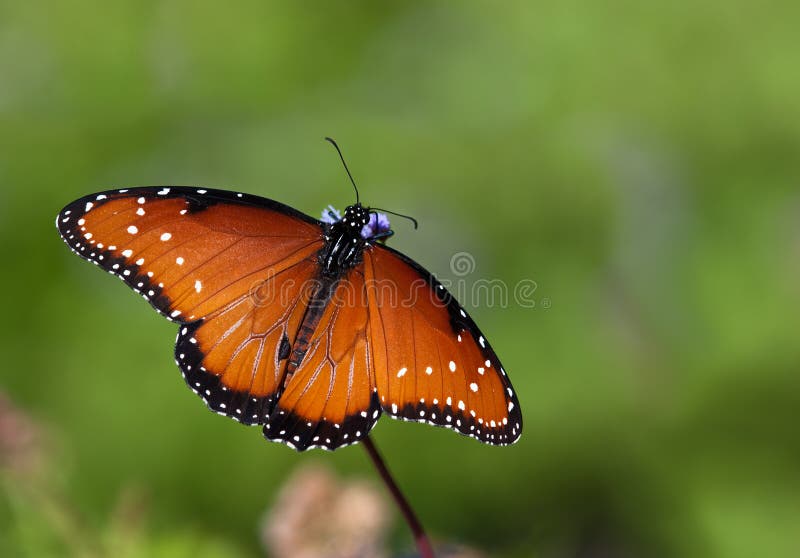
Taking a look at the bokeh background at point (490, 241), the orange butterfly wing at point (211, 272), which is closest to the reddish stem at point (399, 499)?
the orange butterfly wing at point (211, 272)

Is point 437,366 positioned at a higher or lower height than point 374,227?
lower

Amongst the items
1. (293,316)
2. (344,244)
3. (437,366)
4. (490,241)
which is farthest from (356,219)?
(490,241)

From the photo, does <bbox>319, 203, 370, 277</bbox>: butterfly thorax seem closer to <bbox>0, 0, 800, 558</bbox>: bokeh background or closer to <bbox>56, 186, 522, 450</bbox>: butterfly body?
<bbox>56, 186, 522, 450</bbox>: butterfly body

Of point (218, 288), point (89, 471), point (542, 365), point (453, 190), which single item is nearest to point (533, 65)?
point (453, 190)

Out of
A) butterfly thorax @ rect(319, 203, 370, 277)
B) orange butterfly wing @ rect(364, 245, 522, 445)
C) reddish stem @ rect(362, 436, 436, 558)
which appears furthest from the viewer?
butterfly thorax @ rect(319, 203, 370, 277)

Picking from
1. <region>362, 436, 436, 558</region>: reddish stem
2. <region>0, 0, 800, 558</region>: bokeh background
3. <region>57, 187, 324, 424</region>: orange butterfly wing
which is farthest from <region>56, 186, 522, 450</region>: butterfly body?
<region>0, 0, 800, 558</region>: bokeh background

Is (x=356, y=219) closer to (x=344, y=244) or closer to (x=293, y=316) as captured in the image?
(x=344, y=244)
